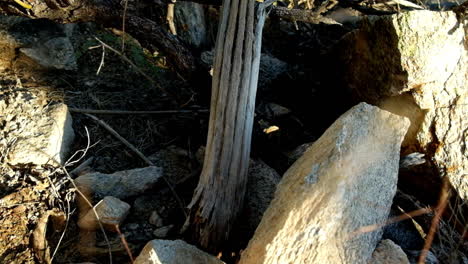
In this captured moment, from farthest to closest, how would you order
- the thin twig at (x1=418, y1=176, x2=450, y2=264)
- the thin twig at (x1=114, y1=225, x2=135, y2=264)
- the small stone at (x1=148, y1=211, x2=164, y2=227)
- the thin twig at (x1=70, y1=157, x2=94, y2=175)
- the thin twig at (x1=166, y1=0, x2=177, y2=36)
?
the thin twig at (x1=166, y1=0, x2=177, y2=36)
the thin twig at (x1=70, y1=157, x2=94, y2=175)
the small stone at (x1=148, y1=211, x2=164, y2=227)
the thin twig at (x1=418, y1=176, x2=450, y2=264)
the thin twig at (x1=114, y1=225, x2=135, y2=264)

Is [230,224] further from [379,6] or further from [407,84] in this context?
[379,6]

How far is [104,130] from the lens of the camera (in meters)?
3.07

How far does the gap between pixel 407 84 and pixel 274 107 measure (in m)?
1.01

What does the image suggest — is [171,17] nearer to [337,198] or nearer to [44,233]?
[44,233]

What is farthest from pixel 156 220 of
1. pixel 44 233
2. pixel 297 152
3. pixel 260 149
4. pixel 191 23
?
pixel 191 23

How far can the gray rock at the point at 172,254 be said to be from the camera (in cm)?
208

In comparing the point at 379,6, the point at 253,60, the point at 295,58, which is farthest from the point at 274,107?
the point at 379,6

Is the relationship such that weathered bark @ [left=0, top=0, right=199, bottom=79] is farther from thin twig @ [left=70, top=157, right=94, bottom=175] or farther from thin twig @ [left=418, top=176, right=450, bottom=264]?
thin twig @ [left=418, top=176, right=450, bottom=264]

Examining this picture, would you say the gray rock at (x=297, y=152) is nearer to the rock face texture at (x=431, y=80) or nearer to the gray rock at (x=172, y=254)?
the rock face texture at (x=431, y=80)

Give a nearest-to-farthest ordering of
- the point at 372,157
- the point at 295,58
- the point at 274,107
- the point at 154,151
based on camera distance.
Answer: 1. the point at 372,157
2. the point at 154,151
3. the point at 274,107
4. the point at 295,58

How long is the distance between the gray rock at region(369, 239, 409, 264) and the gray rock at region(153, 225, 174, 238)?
1.06 m

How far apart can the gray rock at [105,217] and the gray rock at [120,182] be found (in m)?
0.15

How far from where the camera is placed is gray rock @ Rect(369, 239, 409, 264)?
210 centimetres

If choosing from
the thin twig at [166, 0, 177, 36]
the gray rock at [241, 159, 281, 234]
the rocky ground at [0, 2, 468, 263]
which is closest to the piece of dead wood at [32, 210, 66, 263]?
the rocky ground at [0, 2, 468, 263]
